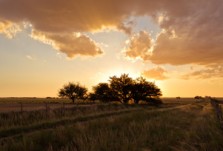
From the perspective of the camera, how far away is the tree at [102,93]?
70.9 m

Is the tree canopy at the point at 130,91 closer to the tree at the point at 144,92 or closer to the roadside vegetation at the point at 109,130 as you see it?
the tree at the point at 144,92

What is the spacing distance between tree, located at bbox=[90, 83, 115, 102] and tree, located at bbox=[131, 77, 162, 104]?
18.2ft

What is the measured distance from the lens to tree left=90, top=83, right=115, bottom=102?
233ft

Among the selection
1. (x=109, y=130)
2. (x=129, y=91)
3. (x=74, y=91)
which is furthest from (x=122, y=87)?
(x=109, y=130)

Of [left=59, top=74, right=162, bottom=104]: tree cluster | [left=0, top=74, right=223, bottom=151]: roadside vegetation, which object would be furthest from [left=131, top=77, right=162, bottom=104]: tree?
[left=0, top=74, right=223, bottom=151]: roadside vegetation

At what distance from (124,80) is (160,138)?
58769mm

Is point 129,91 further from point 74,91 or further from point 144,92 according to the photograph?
point 74,91

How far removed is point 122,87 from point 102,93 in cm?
636

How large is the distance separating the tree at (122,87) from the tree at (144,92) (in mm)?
1190

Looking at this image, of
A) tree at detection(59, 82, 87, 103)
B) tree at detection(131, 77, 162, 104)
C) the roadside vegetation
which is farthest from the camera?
tree at detection(59, 82, 87, 103)

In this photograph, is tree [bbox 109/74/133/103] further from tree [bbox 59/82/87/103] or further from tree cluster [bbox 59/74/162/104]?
tree [bbox 59/82/87/103]

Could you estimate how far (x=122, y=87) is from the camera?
229ft

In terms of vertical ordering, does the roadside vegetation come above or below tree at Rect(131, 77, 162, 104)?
below

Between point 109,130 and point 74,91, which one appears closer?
point 109,130
